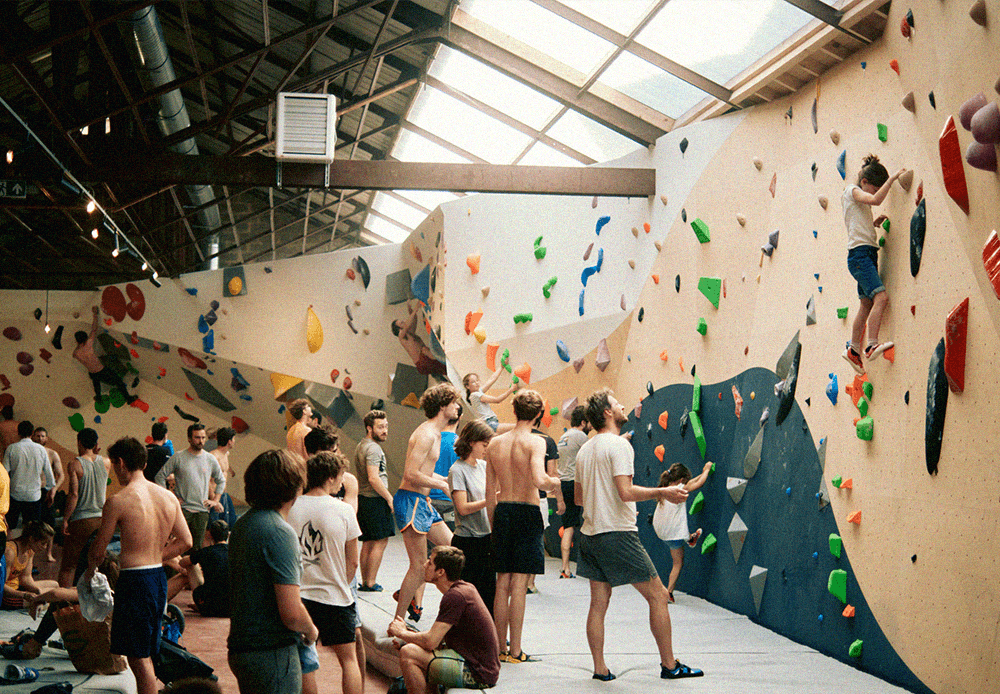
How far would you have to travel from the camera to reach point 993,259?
354 centimetres

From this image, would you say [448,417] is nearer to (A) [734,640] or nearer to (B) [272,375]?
(A) [734,640]

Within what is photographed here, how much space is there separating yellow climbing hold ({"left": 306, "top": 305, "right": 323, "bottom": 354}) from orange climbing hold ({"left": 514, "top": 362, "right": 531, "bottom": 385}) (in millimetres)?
4232

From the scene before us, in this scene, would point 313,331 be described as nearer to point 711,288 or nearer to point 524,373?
point 524,373

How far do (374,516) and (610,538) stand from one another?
7.62 ft

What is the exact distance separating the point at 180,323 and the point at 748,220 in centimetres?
888

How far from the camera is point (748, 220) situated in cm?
644

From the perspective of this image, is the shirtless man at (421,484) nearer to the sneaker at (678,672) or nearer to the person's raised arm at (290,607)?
the sneaker at (678,672)

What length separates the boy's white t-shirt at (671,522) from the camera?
21.4 ft

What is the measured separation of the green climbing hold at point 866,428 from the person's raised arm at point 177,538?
341cm

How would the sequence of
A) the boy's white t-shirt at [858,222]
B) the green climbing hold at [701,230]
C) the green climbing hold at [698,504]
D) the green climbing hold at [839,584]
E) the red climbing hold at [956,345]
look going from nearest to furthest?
the red climbing hold at [956,345] < the boy's white t-shirt at [858,222] < the green climbing hold at [839,584] < the green climbing hold at [698,504] < the green climbing hold at [701,230]

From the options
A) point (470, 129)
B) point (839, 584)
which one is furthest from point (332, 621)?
point (470, 129)

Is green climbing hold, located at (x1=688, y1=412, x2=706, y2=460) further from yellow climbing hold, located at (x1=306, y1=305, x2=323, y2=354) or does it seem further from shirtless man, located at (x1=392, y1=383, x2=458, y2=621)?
yellow climbing hold, located at (x1=306, y1=305, x2=323, y2=354)

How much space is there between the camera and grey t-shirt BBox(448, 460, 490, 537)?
4.75 m

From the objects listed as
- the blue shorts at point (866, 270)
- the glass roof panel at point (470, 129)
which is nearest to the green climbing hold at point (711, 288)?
the blue shorts at point (866, 270)
